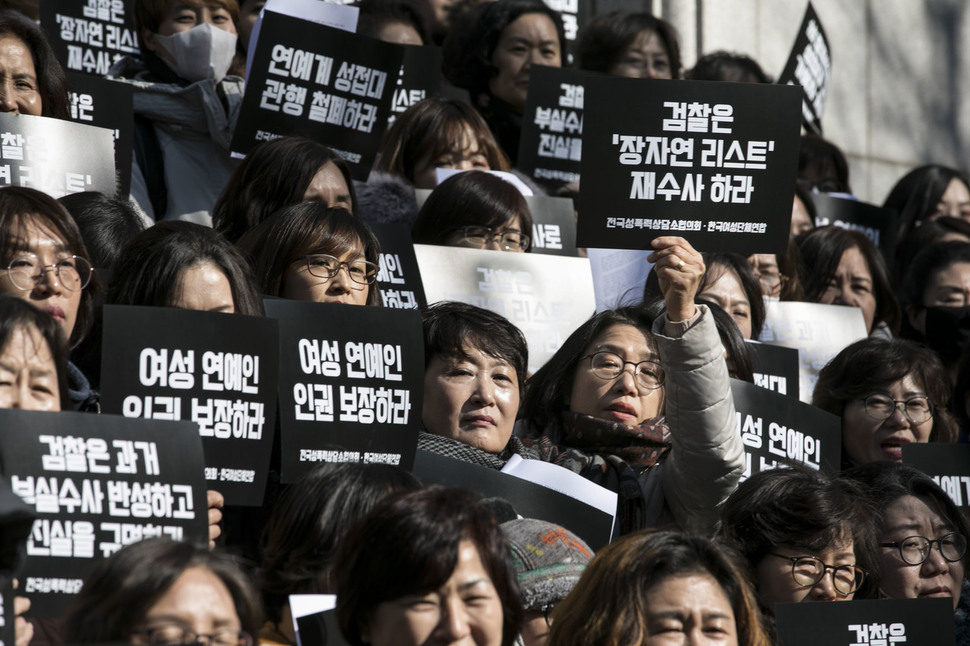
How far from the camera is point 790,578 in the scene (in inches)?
186

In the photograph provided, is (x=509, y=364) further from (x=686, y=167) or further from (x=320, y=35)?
(x=320, y=35)

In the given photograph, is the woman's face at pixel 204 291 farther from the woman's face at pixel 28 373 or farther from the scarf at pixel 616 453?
the scarf at pixel 616 453

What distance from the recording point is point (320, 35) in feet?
21.2

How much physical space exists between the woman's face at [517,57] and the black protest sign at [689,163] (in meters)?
2.52

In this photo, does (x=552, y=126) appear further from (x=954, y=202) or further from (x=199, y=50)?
(x=954, y=202)

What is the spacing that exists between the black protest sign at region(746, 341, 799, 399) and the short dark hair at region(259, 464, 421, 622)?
7.62ft

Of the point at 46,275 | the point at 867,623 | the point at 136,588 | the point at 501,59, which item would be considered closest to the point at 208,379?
the point at 46,275

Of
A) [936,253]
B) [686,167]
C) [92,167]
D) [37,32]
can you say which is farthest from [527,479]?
[936,253]

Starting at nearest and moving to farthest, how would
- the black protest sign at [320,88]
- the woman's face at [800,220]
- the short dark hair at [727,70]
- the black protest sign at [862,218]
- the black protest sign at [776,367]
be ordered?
1. the black protest sign at [776,367]
2. the black protest sign at [320,88]
3. the woman's face at [800,220]
4. the black protest sign at [862,218]
5. the short dark hair at [727,70]

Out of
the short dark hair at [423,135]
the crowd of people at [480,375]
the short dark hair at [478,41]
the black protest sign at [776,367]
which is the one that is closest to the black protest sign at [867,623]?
the crowd of people at [480,375]

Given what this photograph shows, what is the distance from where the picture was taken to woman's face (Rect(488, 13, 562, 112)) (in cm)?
786

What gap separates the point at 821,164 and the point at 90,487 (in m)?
5.86

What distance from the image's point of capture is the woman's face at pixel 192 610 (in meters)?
3.22

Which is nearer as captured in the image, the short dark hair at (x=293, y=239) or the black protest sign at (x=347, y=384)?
the black protest sign at (x=347, y=384)
